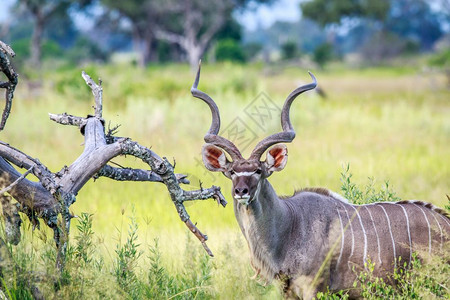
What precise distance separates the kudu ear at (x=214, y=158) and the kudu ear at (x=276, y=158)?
0.86 ft

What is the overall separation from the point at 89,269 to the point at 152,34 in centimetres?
4228

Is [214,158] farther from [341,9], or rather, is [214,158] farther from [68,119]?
[341,9]

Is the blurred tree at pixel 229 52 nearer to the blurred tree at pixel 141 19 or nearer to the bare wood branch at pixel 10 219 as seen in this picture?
the blurred tree at pixel 141 19

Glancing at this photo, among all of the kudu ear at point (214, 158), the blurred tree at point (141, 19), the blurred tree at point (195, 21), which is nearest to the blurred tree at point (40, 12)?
the blurred tree at point (141, 19)

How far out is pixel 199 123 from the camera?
40.9ft

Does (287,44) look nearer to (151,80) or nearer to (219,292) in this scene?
(151,80)

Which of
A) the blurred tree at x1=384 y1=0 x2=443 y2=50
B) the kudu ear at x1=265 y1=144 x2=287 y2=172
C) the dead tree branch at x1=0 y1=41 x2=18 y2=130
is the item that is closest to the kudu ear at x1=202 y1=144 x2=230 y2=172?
the kudu ear at x1=265 y1=144 x2=287 y2=172

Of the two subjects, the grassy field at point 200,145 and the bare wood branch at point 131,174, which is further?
the grassy field at point 200,145

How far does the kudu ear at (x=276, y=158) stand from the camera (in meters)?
4.22

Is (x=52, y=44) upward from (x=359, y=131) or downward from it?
upward

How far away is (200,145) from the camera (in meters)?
11.3

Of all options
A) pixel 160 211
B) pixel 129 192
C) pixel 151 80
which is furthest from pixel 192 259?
pixel 151 80

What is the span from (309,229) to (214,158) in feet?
2.55

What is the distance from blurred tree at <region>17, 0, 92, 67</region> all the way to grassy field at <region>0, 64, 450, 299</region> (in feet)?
76.3
